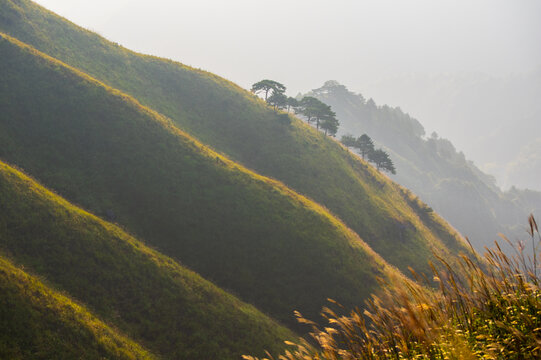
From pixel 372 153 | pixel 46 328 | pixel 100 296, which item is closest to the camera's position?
pixel 46 328

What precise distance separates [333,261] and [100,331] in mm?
25975

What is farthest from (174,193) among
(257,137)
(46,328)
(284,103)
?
(284,103)

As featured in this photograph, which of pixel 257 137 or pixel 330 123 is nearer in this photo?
pixel 257 137

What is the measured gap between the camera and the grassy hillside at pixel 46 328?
15.5m

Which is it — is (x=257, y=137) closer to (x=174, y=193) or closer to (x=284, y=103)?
(x=284, y=103)

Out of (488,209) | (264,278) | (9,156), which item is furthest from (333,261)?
(488,209)

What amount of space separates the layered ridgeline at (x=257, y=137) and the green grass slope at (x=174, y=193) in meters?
11.3

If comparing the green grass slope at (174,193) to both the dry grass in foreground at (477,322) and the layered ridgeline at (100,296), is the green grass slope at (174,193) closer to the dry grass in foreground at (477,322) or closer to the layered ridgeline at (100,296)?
the layered ridgeline at (100,296)

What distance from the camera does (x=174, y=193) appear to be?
38.0 m

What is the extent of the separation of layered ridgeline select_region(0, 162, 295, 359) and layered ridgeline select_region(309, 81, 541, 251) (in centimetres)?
13749

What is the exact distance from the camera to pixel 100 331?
730 inches

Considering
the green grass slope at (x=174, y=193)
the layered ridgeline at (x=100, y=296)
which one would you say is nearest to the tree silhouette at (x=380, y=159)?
the green grass slope at (x=174, y=193)

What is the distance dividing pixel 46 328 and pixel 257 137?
172 feet

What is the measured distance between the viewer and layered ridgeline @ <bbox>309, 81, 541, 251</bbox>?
147 meters
